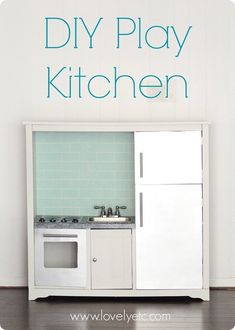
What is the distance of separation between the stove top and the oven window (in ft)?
0.69

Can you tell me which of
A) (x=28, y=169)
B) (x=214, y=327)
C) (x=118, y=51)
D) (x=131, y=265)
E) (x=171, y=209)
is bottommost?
(x=214, y=327)

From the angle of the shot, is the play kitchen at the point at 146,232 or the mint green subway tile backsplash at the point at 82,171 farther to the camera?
the mint green subway tile backsplash at the point at 82,171

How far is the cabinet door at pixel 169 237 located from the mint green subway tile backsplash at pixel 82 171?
0.51m

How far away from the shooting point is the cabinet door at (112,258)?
5.68 m

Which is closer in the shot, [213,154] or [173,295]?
Result: [173,295]

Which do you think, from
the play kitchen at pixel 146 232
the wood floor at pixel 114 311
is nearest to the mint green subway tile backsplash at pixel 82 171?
the play kitchen at pixel 146 232

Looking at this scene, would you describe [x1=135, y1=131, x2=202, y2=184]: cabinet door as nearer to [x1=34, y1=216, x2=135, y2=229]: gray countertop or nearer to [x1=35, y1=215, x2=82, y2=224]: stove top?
[x1=34, y1=216, x2=135, y2=229]: gray countertop

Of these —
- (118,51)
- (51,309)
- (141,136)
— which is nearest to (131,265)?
(51,309)

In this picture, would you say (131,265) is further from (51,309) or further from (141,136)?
(141,136)

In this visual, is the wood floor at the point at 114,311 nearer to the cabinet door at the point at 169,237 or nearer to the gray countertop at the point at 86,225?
the cabinet door at the point at 169,237

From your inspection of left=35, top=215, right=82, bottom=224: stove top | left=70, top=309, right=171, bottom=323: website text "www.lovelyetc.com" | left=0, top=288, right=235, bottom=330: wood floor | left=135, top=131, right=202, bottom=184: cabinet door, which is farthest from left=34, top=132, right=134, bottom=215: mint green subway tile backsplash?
left=70, top=309, right=171, bottom=323: website text "www.lovelyetc.com"

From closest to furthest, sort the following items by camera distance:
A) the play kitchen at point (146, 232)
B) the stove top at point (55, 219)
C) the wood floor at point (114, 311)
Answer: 1. the wood floor at point (114, 311)
2. the play kitchen at point (146, 232)
3. the stove top at point (55, 219)

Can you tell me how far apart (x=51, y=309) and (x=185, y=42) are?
2929mm

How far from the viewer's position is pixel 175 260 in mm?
5664
